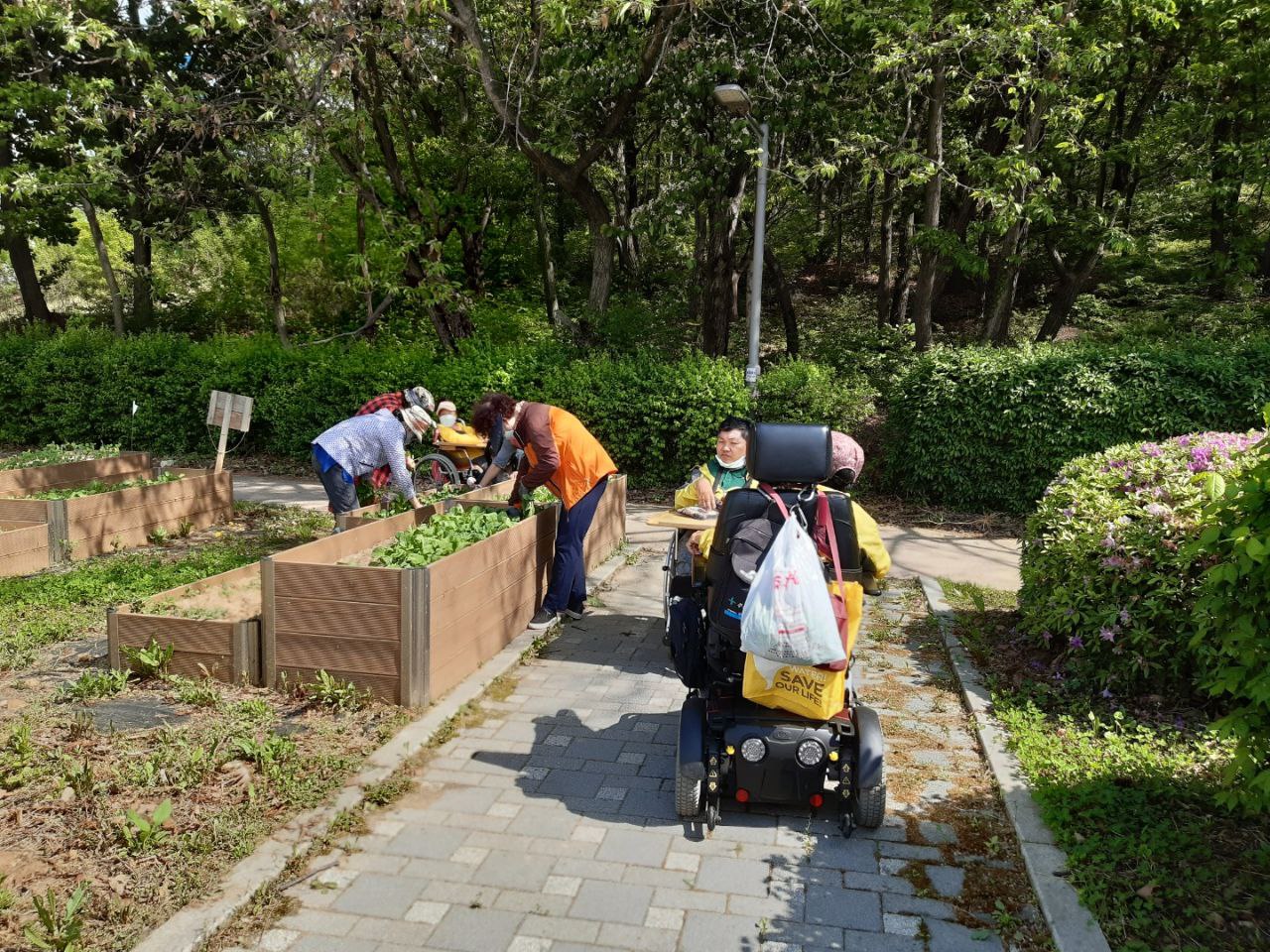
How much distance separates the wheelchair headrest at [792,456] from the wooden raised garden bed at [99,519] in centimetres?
688

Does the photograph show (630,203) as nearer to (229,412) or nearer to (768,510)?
(229,412)

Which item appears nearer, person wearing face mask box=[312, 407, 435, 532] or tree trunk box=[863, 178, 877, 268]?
person wearing face mask box=[312, 407, 435, 532]

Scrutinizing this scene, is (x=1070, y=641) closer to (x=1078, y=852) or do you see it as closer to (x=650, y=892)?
(x=1078, y=852)

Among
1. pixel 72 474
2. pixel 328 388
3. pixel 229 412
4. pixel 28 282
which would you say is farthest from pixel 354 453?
pixel 28 282

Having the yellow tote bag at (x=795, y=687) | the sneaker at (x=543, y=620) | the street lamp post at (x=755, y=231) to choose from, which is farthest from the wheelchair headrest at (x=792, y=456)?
the street lamp post at (x=755, y=231)

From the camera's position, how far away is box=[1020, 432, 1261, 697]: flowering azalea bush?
4863 millimetres

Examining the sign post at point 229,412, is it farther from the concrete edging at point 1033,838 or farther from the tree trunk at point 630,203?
the concrete edging at point 1033,838

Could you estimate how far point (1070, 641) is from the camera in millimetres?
5301

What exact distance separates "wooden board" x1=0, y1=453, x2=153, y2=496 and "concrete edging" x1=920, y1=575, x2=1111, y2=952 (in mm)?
9002

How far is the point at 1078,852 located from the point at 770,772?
1.25 metres

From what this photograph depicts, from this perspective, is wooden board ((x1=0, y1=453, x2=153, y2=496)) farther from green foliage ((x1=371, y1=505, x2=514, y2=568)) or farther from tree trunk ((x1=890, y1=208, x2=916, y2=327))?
tree trunk ((x1=890, y1=208, x2=916, y2=327))

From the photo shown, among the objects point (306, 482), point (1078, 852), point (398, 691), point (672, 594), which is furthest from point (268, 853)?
point (306, 482)

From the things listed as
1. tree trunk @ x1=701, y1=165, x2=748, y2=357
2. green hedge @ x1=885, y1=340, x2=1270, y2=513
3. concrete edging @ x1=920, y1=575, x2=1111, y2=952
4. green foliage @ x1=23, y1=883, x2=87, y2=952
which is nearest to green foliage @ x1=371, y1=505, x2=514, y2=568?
green foliage @ x1=23, y1=883, x2=87, y2=952

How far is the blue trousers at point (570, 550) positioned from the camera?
657cm
